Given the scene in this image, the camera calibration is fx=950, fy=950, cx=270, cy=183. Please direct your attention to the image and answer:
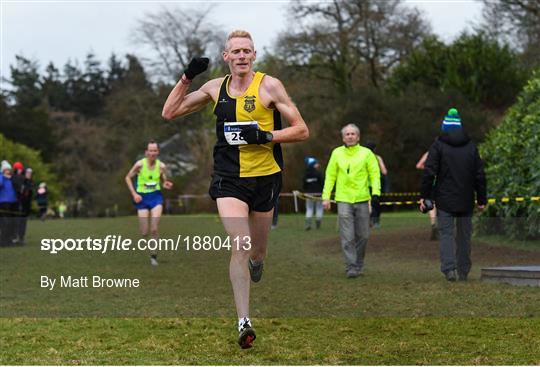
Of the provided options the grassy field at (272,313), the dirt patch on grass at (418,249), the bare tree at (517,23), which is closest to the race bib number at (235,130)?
the grassy field at (272,313)

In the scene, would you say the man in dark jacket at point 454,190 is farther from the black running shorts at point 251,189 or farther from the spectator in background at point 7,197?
the spectator in background at point 7,197

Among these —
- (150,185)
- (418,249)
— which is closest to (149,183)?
(150,185)

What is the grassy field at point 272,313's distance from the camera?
23.8 ft

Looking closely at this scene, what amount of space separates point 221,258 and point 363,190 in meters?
4.03

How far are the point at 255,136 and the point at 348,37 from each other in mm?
43601

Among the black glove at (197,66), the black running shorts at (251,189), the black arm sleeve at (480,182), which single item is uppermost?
the black glove at (197,66)

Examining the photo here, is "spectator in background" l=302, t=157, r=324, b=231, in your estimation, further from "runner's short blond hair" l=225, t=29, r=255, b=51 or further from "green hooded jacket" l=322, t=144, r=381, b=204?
"runner's short blond hair" l=225, t=29, r=255, b=51

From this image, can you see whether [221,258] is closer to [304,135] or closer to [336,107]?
[304,135]

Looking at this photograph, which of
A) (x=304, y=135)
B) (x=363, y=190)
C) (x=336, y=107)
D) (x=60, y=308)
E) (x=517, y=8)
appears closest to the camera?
(x=304, y=135)

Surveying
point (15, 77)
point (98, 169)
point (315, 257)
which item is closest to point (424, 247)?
point (315, 257)

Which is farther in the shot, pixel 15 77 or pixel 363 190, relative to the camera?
pixel 15 77

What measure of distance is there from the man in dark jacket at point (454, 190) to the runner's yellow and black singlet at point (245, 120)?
4.67 metres

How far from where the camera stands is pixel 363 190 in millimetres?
13023

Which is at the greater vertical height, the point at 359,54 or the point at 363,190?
the point at 359,54
